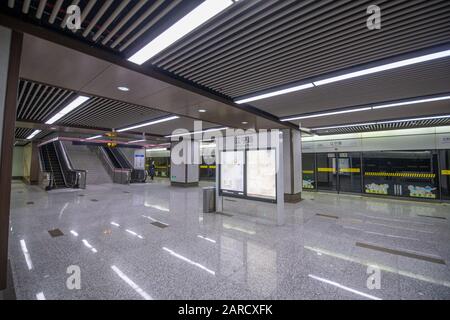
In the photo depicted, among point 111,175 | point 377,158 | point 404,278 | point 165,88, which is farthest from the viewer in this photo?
point 111,175

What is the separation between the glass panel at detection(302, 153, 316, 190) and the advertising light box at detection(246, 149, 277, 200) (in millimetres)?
7043

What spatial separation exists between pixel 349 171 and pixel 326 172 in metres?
1.07

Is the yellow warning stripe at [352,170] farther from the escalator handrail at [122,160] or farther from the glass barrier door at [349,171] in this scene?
the escalator handrail at [122,160]

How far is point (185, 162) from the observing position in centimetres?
1243

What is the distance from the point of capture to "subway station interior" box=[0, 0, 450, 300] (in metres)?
2.19

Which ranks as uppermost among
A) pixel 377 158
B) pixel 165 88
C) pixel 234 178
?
pixel 165 88

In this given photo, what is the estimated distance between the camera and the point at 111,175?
1542cm

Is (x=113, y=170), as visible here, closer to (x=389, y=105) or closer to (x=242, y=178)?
(x=242, y=178)

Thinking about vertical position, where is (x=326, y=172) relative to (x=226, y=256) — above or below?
above

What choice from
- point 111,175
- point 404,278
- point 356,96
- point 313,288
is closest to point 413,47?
point 356,96

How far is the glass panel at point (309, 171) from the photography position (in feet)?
36.6

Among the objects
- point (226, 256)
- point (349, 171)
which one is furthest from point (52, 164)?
point (349, 171)

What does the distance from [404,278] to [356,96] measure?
3625 mm

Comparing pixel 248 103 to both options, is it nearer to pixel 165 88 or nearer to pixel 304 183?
pixel 165 88
